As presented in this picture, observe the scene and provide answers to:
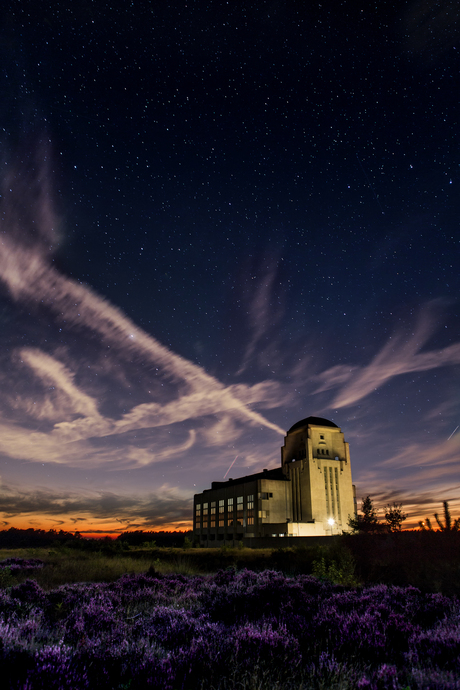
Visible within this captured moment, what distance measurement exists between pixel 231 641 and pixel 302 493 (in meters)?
74.1

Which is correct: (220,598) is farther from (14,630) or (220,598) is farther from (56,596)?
(14,630)

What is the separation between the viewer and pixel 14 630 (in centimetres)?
662

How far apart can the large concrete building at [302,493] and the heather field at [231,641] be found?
6338 centimetres

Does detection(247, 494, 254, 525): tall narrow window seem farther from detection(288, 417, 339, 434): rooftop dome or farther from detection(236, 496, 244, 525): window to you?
detection(288, 417, 339, 434): rooftop dome

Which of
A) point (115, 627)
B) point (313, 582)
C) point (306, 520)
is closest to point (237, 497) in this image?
point (306, 520)

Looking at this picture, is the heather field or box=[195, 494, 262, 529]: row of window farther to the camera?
box=[195, 494, 262, 529]: row of window

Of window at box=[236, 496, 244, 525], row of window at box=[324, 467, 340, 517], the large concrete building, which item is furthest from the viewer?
window at box=[236, 496, 244, 525]

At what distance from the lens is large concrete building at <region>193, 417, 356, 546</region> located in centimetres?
7212

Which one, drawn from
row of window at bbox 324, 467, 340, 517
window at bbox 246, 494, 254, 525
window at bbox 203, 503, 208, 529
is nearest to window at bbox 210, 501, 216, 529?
window at bbox 203, 503, 208, 529

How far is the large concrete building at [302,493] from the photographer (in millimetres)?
72125

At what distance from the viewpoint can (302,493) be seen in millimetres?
75125

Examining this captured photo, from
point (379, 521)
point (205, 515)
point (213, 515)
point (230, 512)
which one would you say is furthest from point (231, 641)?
point (205, 515)

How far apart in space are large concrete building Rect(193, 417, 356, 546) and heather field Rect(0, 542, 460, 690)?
6338 centimetres

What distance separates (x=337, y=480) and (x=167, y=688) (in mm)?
77925
